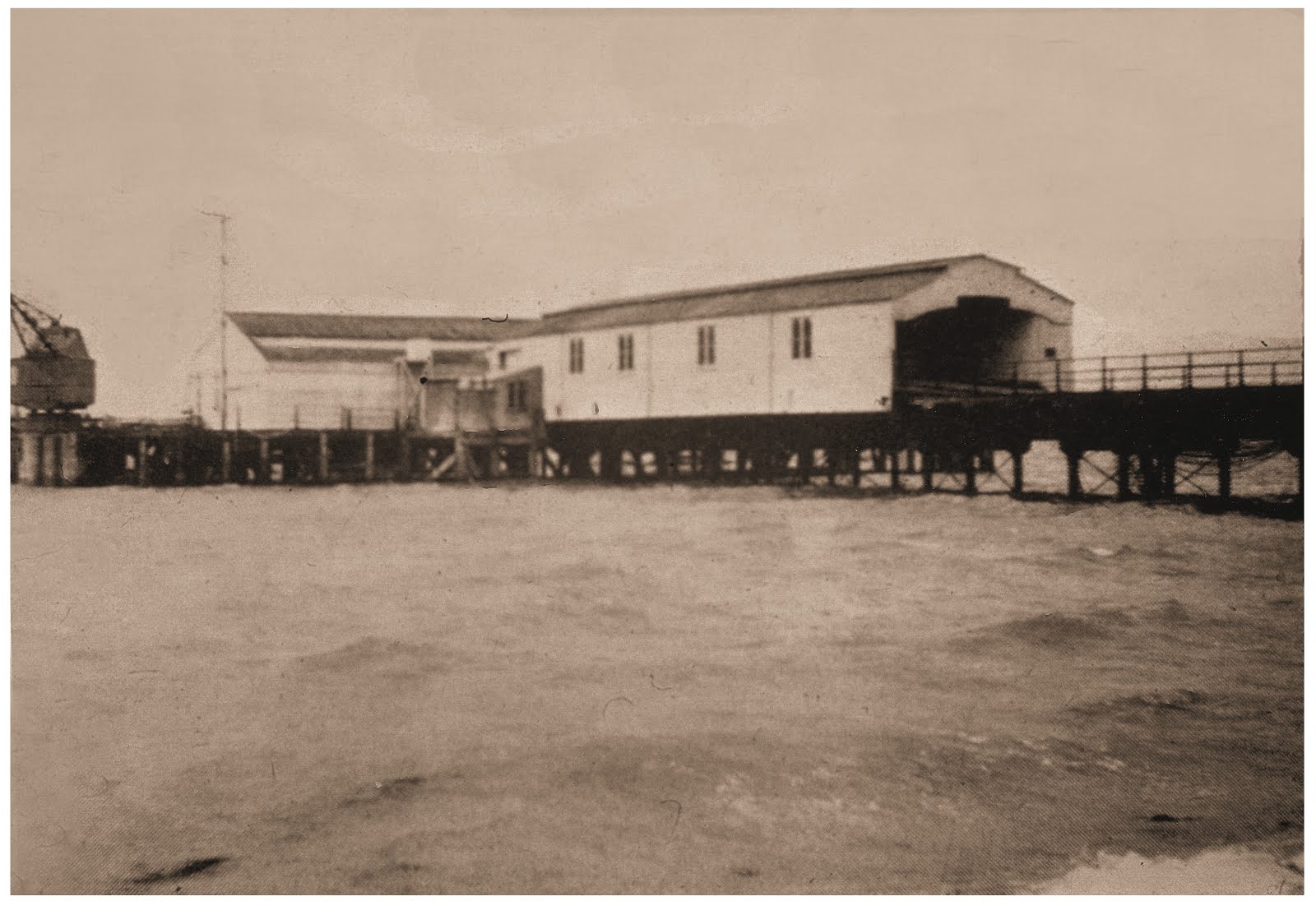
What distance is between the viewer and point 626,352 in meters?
14.3

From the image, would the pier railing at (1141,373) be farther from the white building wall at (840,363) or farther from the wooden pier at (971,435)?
the white building wall at (840,363)

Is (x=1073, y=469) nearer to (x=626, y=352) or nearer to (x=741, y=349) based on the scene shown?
(x=741, y=349)

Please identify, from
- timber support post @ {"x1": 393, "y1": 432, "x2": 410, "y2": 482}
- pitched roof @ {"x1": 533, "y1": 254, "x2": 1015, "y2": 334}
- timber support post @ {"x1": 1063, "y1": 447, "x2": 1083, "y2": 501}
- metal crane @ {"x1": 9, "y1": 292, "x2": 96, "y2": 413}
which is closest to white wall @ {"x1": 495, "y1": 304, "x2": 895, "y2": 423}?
pitched roof @ {"x1": 533, "y1": 254, "x2": 1015, "y2": 334}

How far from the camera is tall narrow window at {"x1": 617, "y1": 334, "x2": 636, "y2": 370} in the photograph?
46.2 ft

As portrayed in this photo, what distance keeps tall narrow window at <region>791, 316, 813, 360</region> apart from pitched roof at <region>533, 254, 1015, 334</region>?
385mm

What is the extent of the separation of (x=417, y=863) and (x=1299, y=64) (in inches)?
251

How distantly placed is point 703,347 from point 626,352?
1317 millimetres

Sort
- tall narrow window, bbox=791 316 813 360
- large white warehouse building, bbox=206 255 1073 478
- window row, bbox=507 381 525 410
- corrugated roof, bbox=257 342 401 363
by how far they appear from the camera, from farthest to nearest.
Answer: window row, bbox=507 381 525 410 → corrugated roof, bbox=257 342 401 363 → tall narrow window, bbox=791 316 813 360 → large white warehouse building, bbox=206 255 1073 478

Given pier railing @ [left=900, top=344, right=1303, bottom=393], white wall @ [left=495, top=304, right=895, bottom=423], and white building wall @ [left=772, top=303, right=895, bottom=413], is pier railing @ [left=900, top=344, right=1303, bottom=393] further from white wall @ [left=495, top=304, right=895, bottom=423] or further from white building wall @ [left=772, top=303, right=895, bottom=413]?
white wall @ [left=495, top=304, right=895, bottom=423]

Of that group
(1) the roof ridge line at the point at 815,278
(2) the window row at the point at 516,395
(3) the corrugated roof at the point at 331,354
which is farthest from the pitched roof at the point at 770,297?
(3) the corrugated roof at the point at 331,354

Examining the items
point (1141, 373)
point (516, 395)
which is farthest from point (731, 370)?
point (516, 395)

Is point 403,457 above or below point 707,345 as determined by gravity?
below

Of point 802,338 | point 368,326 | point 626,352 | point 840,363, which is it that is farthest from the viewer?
point 368,326

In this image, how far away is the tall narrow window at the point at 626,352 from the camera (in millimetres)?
14094
